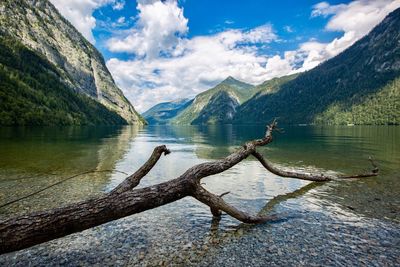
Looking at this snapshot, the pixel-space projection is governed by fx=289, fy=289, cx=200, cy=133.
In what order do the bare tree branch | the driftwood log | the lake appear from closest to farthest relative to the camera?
1. the driftwood log
2. the lake
3. the bare tree branch

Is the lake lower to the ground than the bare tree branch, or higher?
lower

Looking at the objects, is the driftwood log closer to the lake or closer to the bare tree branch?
the bare tree branch

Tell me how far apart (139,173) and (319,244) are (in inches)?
321

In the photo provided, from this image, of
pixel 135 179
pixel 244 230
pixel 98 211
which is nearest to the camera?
pixel 98 211

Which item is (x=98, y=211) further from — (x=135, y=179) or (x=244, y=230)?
(x=244, y=230)

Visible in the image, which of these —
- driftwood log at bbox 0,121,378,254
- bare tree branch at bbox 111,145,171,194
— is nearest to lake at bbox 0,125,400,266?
driftwood log at bbox 0,121,378,254

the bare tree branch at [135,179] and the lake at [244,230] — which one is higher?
the bare tree branch at [135,179]

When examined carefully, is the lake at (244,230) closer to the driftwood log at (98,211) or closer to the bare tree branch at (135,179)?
the driftwood log at (98,211)

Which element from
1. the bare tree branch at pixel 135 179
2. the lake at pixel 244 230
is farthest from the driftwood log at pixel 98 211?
the lake at pixel 244 230

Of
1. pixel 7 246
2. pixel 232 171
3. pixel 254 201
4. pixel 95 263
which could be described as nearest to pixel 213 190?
pixel 254 201

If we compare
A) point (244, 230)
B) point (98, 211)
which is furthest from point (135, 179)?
point (244, 230)

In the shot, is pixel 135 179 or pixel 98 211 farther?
pixel 135 179

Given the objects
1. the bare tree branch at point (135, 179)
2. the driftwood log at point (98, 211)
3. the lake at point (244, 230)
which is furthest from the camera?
the bare tree branch at point (135, 179)

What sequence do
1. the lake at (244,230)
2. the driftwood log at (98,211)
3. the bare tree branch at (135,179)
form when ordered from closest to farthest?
the driftwood log at (98,211)
the lake at (244,230)
the bare tree branch at (135,179)
